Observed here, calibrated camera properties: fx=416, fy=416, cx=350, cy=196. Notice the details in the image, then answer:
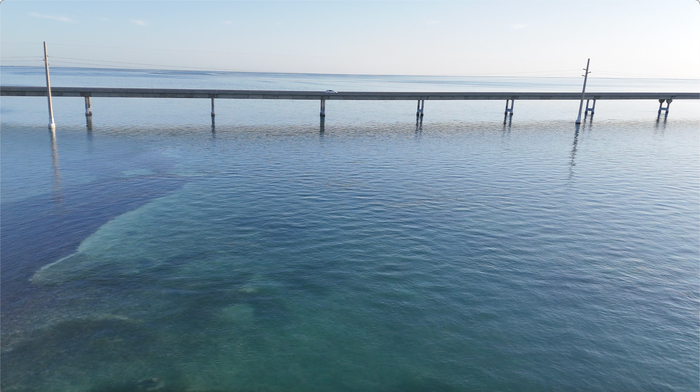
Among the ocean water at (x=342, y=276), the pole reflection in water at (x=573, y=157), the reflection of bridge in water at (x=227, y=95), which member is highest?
the reflection of bridge in water at (x=227, y=95)

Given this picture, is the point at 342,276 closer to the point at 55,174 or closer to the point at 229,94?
the point at 55,174

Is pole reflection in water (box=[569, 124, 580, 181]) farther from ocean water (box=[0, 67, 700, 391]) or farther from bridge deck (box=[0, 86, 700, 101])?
bridge deck (box=[0, 86, 700, 101])

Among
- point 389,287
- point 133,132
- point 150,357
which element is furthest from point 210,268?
point 133,132

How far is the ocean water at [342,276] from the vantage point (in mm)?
14406

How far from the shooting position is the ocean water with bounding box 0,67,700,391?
567 inches

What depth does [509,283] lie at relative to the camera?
20625 mm

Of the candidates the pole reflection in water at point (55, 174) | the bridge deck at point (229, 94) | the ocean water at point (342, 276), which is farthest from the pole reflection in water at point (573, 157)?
the pole reflection in water at point (55, 174)

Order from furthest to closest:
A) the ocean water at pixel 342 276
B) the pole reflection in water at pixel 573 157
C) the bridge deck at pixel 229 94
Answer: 1. the bridge deck at pixel 229 94
2. the pole reflection in water at pixel 573 157
3. the ocean water at pixel 342 276

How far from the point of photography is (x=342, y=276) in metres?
21.1

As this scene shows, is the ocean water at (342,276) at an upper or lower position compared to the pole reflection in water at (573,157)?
lower

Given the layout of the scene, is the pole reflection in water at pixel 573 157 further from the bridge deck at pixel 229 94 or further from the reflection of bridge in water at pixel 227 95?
the bridge deck at pixel 229 94

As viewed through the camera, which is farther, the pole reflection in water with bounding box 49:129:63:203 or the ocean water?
the pole reflection in water with bounding box 49:129:63:203

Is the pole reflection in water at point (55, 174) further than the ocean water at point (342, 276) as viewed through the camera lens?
Yes

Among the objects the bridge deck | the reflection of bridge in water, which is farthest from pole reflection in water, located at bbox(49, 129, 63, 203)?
the bridge deck
